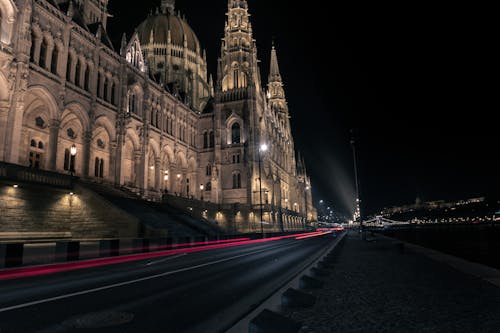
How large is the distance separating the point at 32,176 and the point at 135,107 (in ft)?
75.4

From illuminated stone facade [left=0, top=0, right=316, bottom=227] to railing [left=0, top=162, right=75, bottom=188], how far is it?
6.19 ft

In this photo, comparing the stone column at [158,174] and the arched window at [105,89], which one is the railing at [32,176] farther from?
the stone column at [158,174]

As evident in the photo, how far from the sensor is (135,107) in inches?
1785

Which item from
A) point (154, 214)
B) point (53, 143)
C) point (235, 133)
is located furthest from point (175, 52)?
point (154, 214)

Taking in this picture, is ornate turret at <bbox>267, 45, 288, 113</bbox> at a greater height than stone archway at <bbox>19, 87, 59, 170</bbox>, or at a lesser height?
greater

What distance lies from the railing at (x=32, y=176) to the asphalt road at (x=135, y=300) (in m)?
16.3

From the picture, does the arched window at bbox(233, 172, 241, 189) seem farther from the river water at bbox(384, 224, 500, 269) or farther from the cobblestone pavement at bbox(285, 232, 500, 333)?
the cobblestone pavement at bbox(285, 232, 500, 333)

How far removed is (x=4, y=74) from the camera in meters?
26.7

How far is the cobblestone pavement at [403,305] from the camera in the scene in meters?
4.66

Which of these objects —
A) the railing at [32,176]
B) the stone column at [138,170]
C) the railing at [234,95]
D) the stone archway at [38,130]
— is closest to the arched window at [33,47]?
the stone archway at [38,130]

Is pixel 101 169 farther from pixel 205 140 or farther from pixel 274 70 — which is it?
pixel 274 70

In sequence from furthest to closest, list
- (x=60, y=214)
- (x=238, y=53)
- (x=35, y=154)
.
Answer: (x=238, y=53)
(x=35, y=154)
(x=60, y=214)

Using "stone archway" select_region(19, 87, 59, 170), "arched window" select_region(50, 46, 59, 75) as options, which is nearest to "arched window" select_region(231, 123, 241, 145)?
"stone archway" select_region(19, 87, 59, 170)

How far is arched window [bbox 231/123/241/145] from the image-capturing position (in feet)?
202
